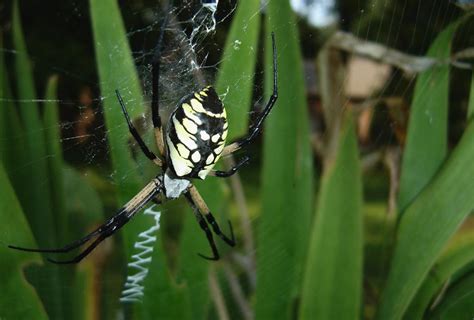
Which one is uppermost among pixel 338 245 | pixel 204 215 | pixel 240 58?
pixel 240 58

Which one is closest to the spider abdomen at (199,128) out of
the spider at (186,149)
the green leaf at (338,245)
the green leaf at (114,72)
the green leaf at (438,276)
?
the spider at (186,149)

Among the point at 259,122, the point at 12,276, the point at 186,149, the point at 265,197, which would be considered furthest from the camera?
the point at 259,122

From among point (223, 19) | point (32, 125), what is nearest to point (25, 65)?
point (32, 125)

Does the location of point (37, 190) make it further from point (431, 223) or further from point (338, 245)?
point (431, 223)

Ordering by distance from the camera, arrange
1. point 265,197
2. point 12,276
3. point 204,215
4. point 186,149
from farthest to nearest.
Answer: point 204,215
point 265,197
point 186,149
point 12,276

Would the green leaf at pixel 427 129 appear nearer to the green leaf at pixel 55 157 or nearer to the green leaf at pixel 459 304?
the green leaf at pixel 459 304

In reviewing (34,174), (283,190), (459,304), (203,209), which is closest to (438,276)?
(459,304)

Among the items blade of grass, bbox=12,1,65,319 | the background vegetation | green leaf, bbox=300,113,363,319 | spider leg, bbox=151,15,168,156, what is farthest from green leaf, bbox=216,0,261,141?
blade of grass, bbox=12,1,65,319
